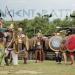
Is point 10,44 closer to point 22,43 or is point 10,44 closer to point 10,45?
point 10,45

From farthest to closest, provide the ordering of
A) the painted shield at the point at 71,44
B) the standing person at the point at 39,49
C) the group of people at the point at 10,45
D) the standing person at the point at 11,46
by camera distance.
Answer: the standing person at the point at 39,49 < the painted shield at the point at 71,44 < the standing person at the point at 11,46 < the group of people at the point at 10,45

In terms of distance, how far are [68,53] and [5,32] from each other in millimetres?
2869

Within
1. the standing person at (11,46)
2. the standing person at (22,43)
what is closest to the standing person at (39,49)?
the standing person at (22,43)

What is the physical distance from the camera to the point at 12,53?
704 inches

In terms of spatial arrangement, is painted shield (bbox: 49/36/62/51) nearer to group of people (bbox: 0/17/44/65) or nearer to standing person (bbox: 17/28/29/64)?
standing person (bbox: 17/28/29/64)

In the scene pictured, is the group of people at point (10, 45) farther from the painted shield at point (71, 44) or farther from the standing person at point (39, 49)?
the standing person at point (39, 49)

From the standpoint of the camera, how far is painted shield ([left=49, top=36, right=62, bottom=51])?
21.2 metres

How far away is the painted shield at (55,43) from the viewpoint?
69.4ft

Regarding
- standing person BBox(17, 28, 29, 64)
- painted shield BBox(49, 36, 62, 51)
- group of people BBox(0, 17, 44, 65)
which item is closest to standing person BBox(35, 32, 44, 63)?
painted shield BBox(49, 36, 62, 51)

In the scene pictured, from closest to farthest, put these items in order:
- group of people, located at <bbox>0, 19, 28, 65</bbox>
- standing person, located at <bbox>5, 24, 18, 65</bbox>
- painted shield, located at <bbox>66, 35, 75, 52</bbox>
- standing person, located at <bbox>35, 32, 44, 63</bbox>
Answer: group of people, located at <bbox>0, 19, 28, 65</bbox> → standing person, located at <bbox>5, 24, 18, 65</bbox> → painted shield, located at <bbox>66, 35, 75, 52</bbox> → standing person, located at <bbox>35, 32, 44, 63</bbox>

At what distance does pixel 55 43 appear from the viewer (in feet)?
69.9

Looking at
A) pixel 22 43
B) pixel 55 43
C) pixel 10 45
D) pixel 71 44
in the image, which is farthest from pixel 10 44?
pixel 55 43

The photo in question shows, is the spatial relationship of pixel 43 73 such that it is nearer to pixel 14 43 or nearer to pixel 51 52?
pixel 14 43

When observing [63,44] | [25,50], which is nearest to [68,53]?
[63,44]
